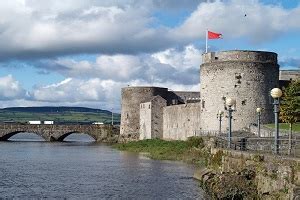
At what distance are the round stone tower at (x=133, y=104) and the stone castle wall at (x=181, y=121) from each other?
820 cm

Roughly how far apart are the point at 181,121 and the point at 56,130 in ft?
139

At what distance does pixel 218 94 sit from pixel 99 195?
2561cm

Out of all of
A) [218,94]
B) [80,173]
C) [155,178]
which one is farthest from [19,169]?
[218,94]

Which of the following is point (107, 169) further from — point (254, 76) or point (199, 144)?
point (254, 76)

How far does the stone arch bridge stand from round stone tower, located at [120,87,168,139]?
1870cm

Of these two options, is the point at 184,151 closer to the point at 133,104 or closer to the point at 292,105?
the point at 292,105

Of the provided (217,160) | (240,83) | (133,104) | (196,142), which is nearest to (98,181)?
(217,160)

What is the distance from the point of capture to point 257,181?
19406 millimetres

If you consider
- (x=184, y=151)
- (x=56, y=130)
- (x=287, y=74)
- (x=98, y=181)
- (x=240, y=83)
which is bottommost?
(x=98, y=181)

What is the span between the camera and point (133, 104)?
76438 millimetres

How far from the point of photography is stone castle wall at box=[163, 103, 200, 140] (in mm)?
56828

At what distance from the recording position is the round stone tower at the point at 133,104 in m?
76.1

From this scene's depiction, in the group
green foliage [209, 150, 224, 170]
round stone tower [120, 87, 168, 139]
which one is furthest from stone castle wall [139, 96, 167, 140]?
green foliage [209, 150, 224, 170]

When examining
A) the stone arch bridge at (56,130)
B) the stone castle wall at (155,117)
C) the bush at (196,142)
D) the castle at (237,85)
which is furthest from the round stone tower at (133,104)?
the bush at (196,142)
